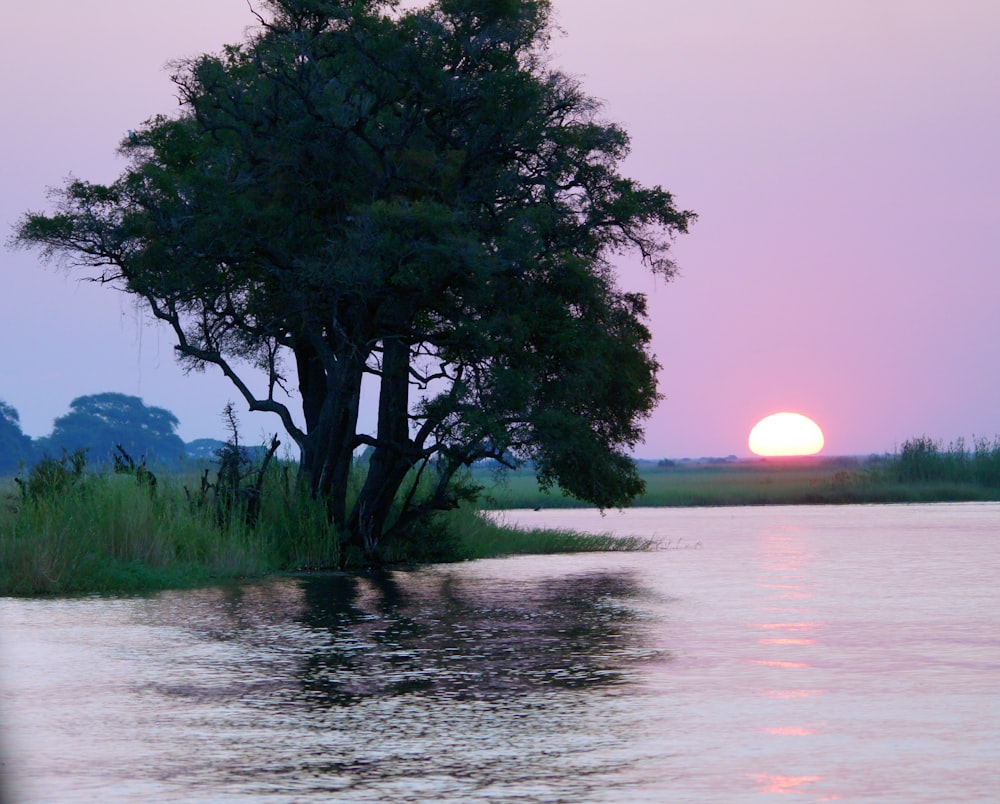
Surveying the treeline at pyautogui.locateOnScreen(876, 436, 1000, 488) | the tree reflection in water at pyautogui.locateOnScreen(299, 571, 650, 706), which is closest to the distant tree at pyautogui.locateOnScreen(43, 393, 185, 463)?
the treeline at pyautogui.locateOnScreen(876, 436, 1000, 488)

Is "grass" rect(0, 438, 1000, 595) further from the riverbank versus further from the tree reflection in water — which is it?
the tree reflection in water

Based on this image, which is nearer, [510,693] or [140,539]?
[510,693]

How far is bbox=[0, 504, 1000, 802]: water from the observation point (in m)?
8.39

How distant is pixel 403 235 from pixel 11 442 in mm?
112240

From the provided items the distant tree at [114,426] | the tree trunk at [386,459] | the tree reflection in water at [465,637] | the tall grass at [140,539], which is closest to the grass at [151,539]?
the tall grass at [140,539]

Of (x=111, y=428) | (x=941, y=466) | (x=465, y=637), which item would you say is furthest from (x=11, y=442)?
(x=465, y=637)

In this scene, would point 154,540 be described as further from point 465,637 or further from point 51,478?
point 465,637

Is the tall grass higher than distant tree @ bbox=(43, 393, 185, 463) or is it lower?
lower

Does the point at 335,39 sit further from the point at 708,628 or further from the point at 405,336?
the point at 708,628

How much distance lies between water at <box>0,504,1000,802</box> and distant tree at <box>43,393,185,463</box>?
446ft

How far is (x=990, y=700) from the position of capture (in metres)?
11.3

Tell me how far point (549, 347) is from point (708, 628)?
11262 mm

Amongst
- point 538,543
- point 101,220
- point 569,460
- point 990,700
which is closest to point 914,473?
point 538,543

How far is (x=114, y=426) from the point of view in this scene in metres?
161
